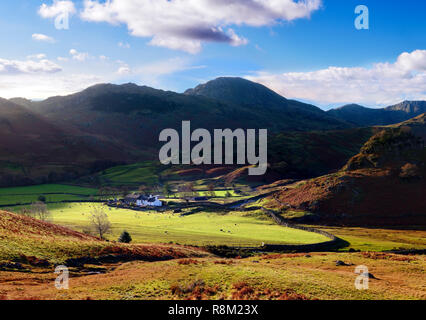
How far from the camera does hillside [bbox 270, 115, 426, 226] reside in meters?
118

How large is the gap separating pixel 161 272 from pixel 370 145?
140 meters

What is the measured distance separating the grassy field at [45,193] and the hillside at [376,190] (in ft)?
325

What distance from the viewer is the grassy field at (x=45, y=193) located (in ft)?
480

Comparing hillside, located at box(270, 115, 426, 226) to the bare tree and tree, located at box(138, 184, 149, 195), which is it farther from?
the bare tree

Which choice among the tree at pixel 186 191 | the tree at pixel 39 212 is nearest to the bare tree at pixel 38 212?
the tree at pixel 39 212

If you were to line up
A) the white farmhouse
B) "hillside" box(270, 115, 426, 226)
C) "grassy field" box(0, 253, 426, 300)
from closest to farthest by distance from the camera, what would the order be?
"grassy field" box(0, 253, 426, 300) < "hillside" box(270, 115, 426, 226) < the white farmhouse

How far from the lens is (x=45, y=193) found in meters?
165

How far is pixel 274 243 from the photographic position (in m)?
79.9

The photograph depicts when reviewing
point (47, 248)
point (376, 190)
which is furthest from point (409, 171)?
point (47, 248)

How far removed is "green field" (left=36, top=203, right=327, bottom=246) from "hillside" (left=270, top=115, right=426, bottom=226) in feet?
84.7

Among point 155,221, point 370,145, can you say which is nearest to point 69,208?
point 155,221

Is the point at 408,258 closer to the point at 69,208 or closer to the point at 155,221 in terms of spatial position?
the point at 155,221

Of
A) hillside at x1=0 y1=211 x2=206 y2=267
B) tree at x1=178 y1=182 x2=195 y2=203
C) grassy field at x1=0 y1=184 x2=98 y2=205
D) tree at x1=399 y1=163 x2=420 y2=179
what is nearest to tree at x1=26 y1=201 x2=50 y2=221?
hillside at x1=0 y1=211 x2=206 y2=267

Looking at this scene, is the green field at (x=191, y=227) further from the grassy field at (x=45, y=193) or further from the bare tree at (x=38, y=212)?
the grassy field at (x=45, y=193)
